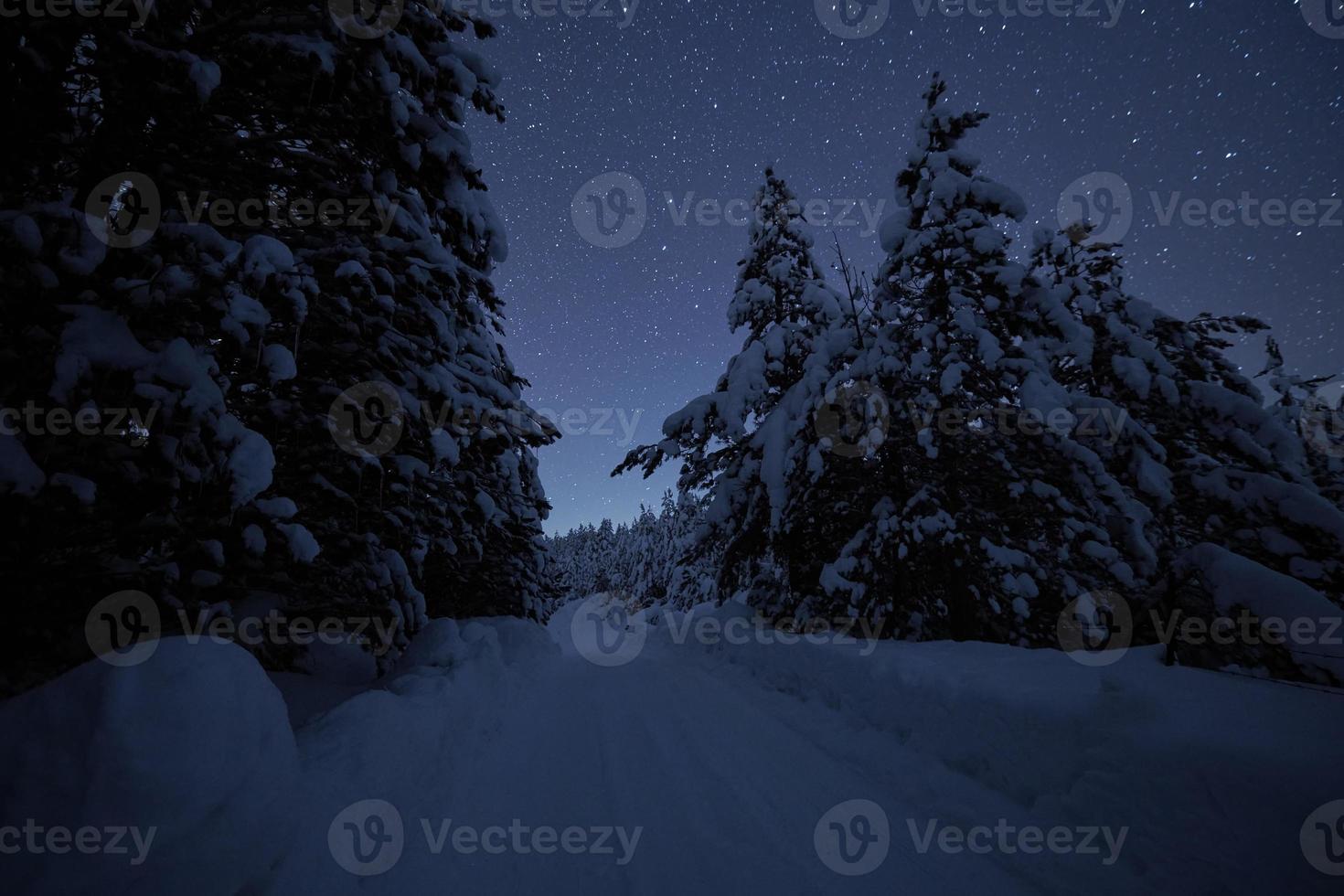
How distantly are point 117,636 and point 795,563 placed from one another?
9.62 metres

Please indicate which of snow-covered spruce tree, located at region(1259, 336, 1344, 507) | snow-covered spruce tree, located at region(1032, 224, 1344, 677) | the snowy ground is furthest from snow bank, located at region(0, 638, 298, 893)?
snow-covered spruce tree, located at region(1259, 336, 1344, 507)

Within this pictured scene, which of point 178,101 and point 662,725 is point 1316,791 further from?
point 178,101

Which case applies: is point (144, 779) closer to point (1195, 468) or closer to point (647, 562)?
point (1195, 468)

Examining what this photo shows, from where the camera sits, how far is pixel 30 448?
2764mm

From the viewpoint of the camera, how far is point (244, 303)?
316 cm

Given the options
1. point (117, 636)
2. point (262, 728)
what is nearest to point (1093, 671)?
point (262, 728)

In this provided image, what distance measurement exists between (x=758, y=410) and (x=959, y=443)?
423cm

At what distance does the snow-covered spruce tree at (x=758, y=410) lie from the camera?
31.1 feet

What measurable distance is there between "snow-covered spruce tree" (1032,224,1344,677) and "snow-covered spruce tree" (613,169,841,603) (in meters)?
4.46

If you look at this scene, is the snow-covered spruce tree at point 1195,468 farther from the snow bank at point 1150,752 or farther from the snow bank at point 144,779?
the snow bank at point 144,779

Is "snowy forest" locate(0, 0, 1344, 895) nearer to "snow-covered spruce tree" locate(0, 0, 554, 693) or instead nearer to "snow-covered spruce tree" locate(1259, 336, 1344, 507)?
"snow-covered spruce tree" locate(0, 0, 554, 693)

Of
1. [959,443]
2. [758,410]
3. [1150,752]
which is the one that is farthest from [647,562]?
[1150,752]

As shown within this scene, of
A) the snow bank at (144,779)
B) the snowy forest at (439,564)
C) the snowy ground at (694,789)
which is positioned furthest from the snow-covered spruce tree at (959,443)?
the snow bank at (144,779)

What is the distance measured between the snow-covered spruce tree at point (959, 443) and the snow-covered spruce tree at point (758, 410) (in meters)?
1.41
